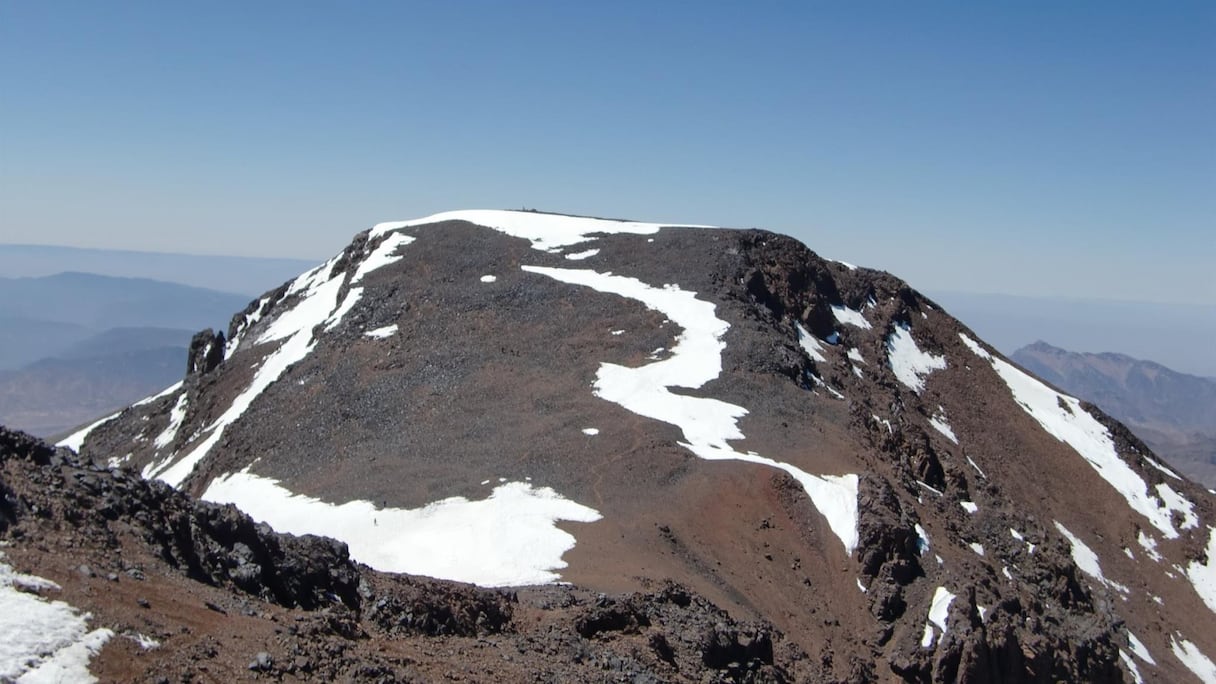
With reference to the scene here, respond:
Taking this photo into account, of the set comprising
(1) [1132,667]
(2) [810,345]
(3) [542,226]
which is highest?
(3) [542,226]

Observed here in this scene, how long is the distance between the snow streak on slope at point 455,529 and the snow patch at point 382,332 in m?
16.4

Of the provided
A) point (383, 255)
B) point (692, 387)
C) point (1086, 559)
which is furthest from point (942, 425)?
point (383, 255)

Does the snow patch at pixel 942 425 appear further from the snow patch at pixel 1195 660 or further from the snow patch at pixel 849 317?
the snow patch at pixel 1195 660

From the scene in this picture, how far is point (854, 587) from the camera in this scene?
32.2m

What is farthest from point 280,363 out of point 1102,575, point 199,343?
point 1102,575

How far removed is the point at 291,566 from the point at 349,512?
13.7 meters

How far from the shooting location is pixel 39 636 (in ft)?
39.9

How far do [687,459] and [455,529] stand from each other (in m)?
9.91

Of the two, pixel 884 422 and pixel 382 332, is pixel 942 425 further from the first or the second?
pixel 382 332

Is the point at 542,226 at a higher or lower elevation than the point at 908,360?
higher

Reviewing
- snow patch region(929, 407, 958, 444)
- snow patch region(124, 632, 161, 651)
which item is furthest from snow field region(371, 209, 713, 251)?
snow patch region(124, 632, 161, 651)

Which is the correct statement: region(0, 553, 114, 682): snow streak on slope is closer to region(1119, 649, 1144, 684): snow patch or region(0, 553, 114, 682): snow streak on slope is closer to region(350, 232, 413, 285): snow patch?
region(1119, 649, 1144, 684): snow patch

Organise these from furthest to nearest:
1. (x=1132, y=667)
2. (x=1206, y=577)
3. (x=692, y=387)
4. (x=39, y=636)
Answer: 1. (x=1206, y=577)
2. (x=692, y=387)
3. (x=1132, y=667)
4. (x=39, y=636)

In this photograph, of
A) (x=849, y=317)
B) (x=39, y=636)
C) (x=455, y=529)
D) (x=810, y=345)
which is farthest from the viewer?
(x=849, y=317)
